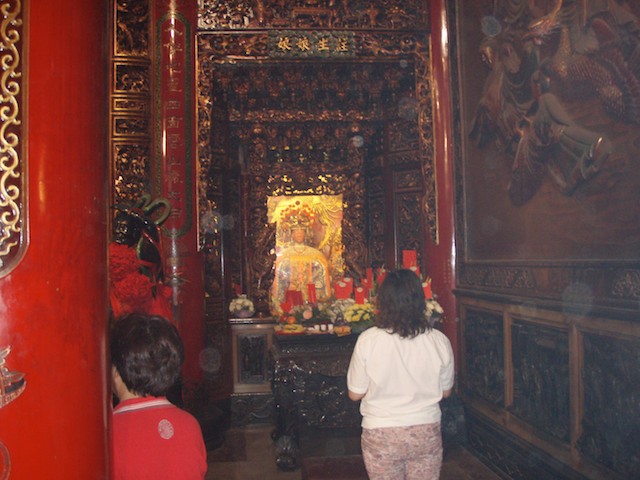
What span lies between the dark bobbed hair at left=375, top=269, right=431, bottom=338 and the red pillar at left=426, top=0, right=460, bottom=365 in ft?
9.14

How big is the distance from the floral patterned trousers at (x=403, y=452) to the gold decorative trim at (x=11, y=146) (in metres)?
1.65

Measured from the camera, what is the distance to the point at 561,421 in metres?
3.40

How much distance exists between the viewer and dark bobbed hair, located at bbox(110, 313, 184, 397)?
60.1 inches

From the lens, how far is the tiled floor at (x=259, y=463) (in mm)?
4254

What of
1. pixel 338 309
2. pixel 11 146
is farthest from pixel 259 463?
pixel 11 146

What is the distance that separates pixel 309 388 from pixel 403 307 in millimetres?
2658

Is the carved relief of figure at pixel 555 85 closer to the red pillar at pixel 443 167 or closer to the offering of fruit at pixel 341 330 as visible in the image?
the red pillar at pixel 443 167

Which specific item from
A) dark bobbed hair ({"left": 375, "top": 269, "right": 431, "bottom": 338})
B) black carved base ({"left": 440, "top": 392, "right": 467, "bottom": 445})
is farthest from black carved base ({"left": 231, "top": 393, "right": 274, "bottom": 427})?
dark bobbed hair ({"left": 375, "top": 269, "right": 431, "bottom": 338})

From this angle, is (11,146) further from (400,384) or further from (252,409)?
(252,409)

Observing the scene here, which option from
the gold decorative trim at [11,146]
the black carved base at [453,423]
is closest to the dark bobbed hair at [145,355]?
the gold decorative trim at [11,146]

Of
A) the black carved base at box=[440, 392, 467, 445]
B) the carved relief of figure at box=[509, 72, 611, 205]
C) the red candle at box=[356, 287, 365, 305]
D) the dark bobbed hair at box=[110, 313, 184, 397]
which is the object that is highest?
the carved relief of figure at box=[509, 72, 611, 205]

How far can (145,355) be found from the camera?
153 cm

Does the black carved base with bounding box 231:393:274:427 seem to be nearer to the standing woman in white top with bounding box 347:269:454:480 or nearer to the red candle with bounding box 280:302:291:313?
the red candle with bounding box 280:302:291:313

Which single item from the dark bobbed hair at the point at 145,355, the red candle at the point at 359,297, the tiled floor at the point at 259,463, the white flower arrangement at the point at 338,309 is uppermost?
the dark bobbed hair at the point at 145,355
